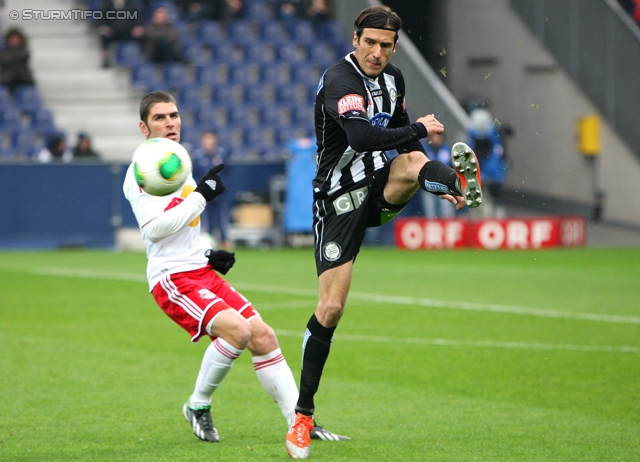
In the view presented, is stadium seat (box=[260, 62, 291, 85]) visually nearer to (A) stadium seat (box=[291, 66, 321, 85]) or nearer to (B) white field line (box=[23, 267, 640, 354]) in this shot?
(A) stadium seat (box=[291, 66, 321, 85])

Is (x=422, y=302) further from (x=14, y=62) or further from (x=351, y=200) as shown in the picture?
(x=14, y=62)

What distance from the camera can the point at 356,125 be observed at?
188 inches

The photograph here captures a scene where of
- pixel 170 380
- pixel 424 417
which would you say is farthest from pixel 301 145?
pixel 424 417

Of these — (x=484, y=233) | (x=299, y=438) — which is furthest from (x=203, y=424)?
(x=484, y=233)

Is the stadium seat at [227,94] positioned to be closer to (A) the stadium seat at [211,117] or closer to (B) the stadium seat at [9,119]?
(A) the stadium seat at [211,117]

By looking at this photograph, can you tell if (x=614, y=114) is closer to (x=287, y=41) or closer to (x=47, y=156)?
(x=287, y=41)

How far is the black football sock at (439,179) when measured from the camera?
4738 millimetres

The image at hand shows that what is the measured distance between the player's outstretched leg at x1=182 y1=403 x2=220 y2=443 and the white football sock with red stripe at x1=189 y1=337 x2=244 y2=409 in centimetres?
3

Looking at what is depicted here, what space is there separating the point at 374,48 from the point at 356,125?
44 cm

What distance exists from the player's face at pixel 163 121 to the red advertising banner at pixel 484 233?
1355 cm

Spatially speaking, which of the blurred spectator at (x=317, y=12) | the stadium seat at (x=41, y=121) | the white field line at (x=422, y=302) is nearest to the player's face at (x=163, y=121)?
the white field line at (x=422, y=302)

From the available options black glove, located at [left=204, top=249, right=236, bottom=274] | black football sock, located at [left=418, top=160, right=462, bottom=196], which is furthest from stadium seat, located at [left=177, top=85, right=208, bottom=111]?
black football sock, located at [left=418, top=160, right=462, bottom=196]

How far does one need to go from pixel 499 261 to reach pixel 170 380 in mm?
10089

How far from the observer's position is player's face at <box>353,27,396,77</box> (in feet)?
16.1
